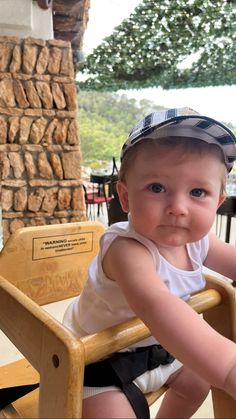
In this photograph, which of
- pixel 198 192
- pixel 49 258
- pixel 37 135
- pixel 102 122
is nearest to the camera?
pixel 198 192

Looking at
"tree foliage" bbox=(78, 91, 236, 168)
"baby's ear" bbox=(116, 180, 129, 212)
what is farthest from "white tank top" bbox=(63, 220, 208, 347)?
"tree foliage" bbox=(78, 91, 236, 168)

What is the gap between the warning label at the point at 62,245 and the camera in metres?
0.98

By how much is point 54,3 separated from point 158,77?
14.6 ft

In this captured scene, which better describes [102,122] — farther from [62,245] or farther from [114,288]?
[114,288]

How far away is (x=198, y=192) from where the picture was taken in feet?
1.81

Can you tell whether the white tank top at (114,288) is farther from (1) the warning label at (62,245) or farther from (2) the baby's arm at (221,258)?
(1) the warning label at (62,245)

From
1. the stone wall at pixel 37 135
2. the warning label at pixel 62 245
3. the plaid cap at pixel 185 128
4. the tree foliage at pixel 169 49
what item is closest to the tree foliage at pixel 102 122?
the tree foliage at pixel 169 49

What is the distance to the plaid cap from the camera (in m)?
0.53

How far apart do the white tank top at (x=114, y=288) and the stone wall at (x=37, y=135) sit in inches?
92.5

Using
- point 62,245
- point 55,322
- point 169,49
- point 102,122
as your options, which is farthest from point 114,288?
point 102,122

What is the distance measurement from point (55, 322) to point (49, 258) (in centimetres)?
55

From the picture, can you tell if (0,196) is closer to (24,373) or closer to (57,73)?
(57,73)

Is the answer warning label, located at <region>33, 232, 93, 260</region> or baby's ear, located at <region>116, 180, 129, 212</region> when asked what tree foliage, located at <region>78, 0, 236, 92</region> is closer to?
warning label, located at <region>33, 232, 93, 260</region>

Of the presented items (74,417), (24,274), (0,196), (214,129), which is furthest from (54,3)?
(74,417)
